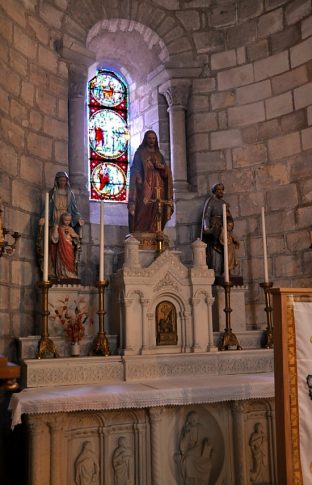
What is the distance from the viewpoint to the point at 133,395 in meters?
4.17

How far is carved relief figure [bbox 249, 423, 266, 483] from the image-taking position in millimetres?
4570

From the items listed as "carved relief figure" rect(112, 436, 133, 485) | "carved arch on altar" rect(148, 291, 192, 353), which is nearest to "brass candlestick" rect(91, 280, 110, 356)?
"carved arch on altar" rect(148, 291, 192, 353)

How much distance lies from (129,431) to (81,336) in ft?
3.99

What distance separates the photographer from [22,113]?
257 inches

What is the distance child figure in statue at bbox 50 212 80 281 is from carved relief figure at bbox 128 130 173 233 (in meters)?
0.69

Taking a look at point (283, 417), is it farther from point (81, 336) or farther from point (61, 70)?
point (61, 70)

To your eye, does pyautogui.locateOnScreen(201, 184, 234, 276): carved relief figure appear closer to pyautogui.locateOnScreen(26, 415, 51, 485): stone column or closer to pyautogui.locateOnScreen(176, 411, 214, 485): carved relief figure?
pyautogui.locateOnScreen(176, 411, 214, 485): carved relief figure

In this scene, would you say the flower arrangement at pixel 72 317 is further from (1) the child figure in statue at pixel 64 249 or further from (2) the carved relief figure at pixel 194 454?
(2) the carved relief figure at pixel 194 454

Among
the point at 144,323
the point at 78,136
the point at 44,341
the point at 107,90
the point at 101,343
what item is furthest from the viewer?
the point at 107,90

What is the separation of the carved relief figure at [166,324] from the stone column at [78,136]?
6.96ft

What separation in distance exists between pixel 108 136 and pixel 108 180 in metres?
0.72

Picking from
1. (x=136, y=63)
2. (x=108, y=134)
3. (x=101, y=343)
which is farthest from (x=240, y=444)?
(x=136, y=63)

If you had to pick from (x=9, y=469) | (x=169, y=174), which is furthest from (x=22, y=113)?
(x=9, y=469)

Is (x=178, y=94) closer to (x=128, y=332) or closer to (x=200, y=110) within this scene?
(x=200, y=110)
